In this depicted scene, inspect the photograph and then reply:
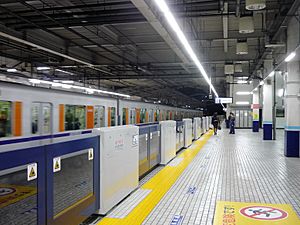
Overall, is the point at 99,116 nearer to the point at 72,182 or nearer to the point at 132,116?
the point at 132,116

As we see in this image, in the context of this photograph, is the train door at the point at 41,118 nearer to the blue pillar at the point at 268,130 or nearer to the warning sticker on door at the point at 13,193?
the warning sticker on door at the point at 13,193

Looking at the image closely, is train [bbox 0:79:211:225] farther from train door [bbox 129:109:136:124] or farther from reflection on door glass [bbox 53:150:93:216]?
train door [bbox 129:109:136:124]

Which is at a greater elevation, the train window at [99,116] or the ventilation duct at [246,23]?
the ventilation duct at [246,23]

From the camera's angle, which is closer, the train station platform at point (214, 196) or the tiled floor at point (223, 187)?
the train station platform at point (214, 196)

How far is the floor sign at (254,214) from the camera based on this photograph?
4.07 meters

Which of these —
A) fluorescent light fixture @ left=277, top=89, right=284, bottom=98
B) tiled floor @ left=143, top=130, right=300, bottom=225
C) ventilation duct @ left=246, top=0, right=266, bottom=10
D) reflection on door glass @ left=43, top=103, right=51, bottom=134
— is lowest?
tiled floor @ left=143, top=130, right=300, bottom=225

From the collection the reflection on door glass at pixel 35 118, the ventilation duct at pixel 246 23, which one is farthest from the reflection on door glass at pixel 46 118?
the ventilation duct at pixel 246 23

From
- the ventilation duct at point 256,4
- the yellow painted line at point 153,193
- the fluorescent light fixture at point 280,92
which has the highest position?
the ventilation duct at point 256,4

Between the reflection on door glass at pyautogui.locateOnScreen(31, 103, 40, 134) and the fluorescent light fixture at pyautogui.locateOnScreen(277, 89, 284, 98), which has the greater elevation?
the fluorescent light fixture at pyautogui.locateOnScreen(277, 89, 284, 98)

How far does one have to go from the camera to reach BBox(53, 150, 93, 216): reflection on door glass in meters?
3.19

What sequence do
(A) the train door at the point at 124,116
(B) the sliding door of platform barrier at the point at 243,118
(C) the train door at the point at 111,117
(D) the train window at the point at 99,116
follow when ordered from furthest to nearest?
(B) the sliding door of platform barrier at the point at 243,118
(A) the train door at the point at 124,116
(C) the train door at the point at 111,117
(D) the train window at the point at 99,116

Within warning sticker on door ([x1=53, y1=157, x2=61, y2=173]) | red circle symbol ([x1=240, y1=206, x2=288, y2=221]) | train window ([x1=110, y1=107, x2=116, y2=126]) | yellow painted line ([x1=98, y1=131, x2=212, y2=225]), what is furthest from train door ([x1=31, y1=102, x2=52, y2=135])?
red circle symbol ([x1=240, y1=206, x2=288, y2=221])

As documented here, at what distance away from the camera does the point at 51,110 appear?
7.40m

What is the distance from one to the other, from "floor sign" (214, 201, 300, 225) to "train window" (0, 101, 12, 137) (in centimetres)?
393
